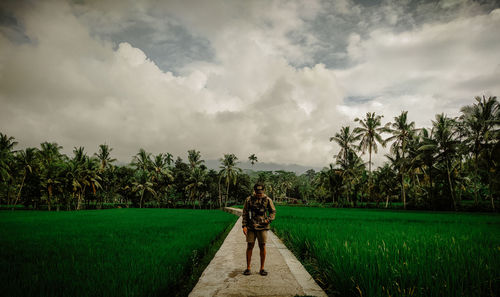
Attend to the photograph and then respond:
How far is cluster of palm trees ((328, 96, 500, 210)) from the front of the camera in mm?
21125

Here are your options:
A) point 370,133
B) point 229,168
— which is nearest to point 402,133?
point 370,133

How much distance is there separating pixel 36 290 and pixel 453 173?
3623cm

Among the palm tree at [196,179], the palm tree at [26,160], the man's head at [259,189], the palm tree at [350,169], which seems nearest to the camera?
the man's head at [259,189]

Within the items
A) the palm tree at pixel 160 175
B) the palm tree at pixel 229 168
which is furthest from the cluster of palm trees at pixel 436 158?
the palm tree at pixel 160 175

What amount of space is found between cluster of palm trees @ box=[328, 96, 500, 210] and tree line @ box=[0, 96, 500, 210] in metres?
0.09

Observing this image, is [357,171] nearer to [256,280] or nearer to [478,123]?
[478,123]

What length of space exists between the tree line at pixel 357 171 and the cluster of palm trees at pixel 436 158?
92mm

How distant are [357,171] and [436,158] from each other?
42.3 ft

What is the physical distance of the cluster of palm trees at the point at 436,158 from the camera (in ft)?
69.3

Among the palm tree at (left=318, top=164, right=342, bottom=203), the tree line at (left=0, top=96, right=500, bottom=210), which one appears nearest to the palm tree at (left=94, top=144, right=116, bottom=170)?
the tree line at (left=0, top=96, right=500, bottom=210)

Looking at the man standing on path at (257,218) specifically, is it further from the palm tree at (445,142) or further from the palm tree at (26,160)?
the palm tree at (26,160)

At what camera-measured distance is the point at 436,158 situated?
1007 inches

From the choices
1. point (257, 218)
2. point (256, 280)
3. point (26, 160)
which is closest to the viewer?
point (256, 280)

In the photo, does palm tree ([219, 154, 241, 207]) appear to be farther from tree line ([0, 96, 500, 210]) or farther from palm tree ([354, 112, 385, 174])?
palm tree ([354, 112, 385, 174])
